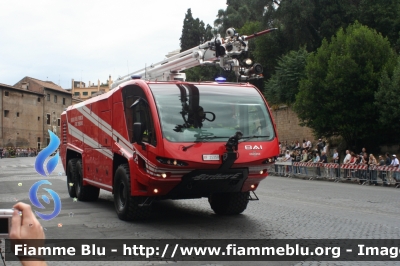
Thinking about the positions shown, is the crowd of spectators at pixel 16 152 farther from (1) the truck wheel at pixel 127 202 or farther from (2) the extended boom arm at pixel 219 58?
(1) the truck wheel at pixel 127 202

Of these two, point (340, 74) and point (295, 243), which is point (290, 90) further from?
point (295, 243)

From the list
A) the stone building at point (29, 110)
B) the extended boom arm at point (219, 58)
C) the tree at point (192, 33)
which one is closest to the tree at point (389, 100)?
the extended boom arm at point (219, 58)

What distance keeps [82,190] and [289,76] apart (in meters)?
34.9

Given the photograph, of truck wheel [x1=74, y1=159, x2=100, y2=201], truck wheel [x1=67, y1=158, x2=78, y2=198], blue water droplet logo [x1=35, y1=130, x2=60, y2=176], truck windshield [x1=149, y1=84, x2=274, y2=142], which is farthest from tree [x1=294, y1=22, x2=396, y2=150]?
blue water droplet logo [x1=35, y1=130, x2=60, y2=176]

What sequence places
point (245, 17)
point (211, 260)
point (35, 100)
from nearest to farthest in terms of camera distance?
point (211, 260) < point (245, 17) < point (35, 100)

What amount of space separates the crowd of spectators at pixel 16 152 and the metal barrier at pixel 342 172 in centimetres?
5234

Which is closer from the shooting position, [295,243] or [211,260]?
[211,260]

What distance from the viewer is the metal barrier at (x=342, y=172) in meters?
23.0

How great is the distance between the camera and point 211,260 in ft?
22.7

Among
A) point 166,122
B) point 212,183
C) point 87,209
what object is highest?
point 166,122

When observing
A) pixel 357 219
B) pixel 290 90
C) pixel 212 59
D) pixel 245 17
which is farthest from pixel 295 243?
pixel 245 17

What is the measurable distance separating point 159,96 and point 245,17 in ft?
215

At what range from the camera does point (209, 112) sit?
9977 millimetres

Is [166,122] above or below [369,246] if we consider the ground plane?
above
